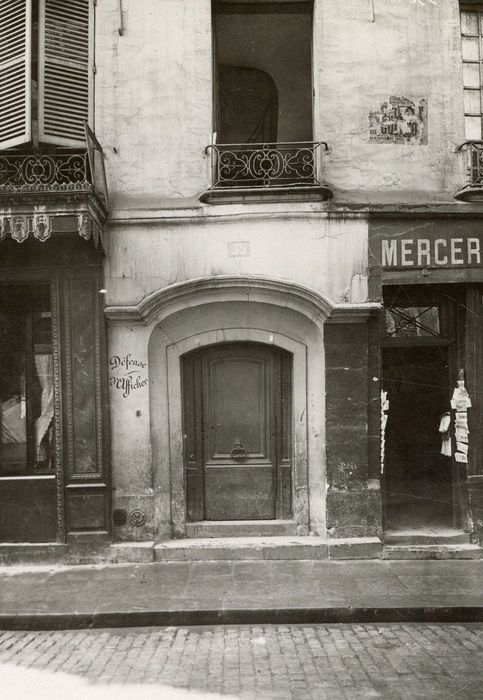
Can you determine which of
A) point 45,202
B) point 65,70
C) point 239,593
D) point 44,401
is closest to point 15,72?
point 65,70

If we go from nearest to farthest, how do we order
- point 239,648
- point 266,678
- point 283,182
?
1. point 266,678
2. point 239,648
3. point 283,182

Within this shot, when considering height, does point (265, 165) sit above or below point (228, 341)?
above

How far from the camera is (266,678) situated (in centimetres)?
449

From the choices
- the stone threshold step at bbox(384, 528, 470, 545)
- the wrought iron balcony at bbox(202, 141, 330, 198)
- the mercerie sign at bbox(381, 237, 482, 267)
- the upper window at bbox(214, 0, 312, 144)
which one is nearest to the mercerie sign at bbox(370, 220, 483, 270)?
the mercerie sign at bbox(381, 237, 482, 267)

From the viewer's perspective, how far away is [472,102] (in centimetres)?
753

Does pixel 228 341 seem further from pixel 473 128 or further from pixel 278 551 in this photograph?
pixel 473 128

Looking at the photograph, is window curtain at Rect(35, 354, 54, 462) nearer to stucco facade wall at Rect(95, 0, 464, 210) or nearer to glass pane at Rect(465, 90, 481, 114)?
stucco facade wall at Rect(95, 0, 464, 210)

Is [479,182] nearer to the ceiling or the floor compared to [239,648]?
nearer to the ceiling

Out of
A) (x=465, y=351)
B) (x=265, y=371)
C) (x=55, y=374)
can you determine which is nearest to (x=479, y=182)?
(x=465, y=351)

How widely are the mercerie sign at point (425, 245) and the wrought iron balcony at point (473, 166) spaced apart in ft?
1.25

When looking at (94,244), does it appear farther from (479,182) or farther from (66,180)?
(479,182)

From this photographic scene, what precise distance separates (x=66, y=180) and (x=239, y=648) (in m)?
5.44

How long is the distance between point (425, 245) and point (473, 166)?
1190 millimetres

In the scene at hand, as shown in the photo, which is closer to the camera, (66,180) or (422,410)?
(66,180)
